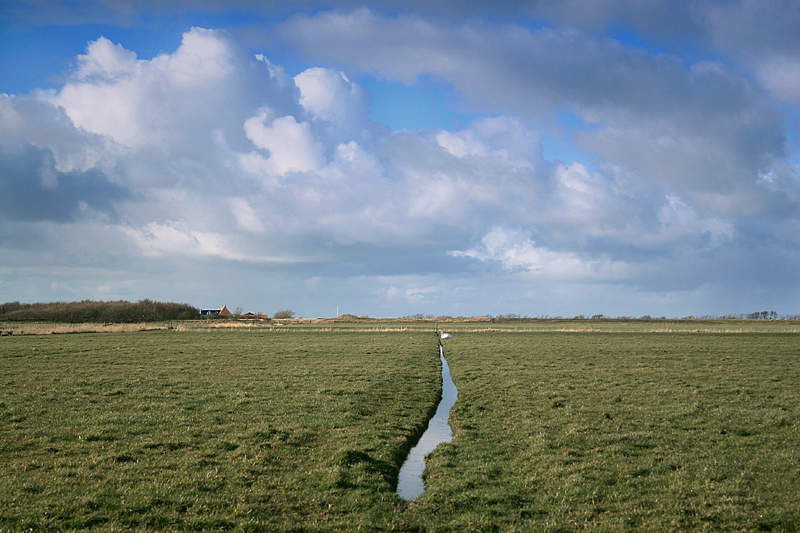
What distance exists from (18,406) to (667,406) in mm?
26887

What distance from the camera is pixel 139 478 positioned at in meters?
11.4

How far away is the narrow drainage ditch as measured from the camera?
39.0 ft

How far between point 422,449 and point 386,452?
6.12 ft

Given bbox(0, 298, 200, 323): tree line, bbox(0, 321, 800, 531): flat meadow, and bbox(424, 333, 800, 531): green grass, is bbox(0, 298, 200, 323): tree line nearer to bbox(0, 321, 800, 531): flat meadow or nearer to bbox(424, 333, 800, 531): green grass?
bbox(0, 321, 800, 531): flat meadow

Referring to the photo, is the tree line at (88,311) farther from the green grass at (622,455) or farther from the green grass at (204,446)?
the green grass at (622,455)

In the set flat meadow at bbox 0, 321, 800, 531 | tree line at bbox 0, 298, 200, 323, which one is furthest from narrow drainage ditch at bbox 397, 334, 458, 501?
tree line at bbox 0, 298, 200, 323

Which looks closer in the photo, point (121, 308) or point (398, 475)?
point (398, 475)

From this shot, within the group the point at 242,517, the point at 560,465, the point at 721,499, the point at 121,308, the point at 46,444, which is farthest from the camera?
the point at 121,308

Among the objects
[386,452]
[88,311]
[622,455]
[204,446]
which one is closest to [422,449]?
[386,452]

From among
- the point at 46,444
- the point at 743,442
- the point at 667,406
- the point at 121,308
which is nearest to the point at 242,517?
the point at 46,444

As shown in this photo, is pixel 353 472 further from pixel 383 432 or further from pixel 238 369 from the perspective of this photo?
pixel 238 369

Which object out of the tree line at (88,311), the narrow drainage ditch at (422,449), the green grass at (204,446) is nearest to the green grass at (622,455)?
the narrow drainage ditch at (422,449)

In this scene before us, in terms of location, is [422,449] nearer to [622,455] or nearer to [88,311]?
[622,455]

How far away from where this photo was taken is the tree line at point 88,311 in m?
149
